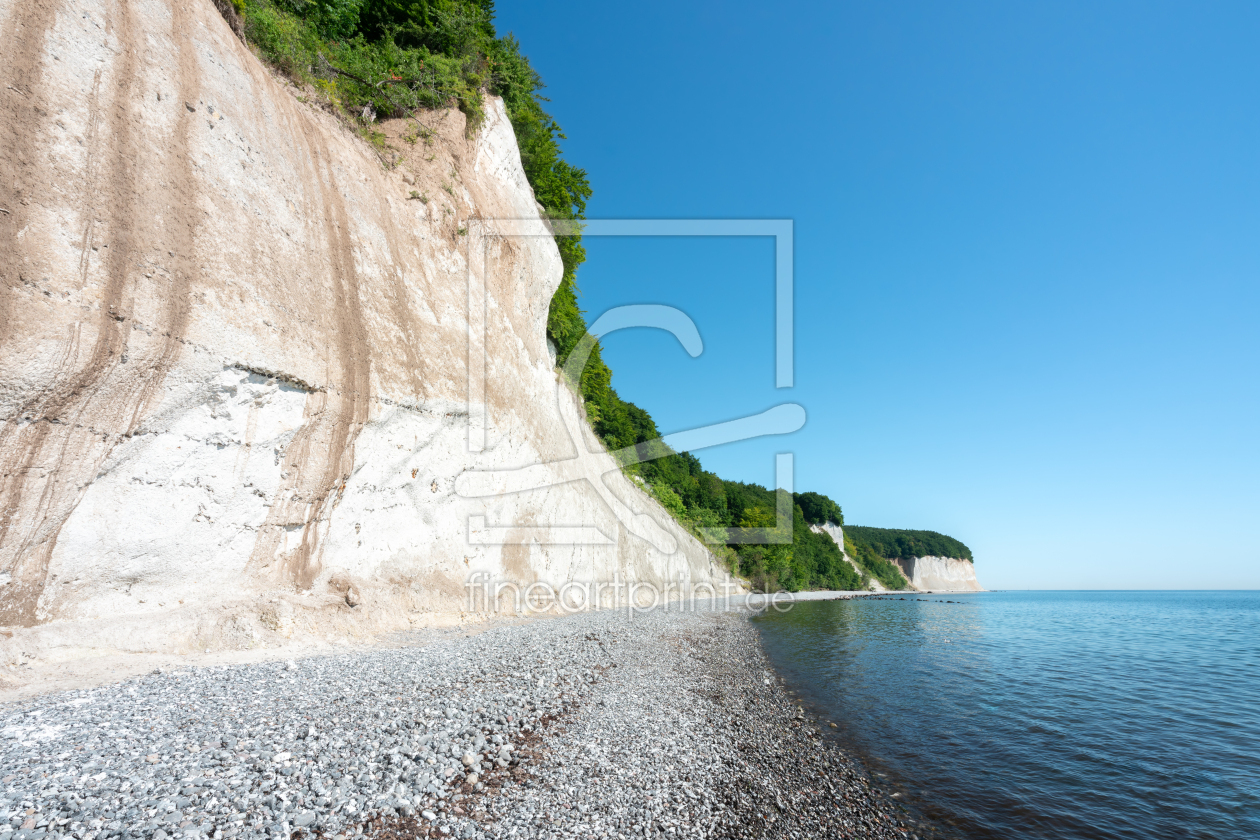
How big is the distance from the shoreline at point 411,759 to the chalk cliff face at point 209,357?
194 centimetres

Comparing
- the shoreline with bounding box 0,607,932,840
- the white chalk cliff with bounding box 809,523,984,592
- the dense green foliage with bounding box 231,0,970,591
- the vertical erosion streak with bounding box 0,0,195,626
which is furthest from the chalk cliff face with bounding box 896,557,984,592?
the vertical erosion streak with bounding box 0,0,195,626

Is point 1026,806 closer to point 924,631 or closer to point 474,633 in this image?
point 474,633

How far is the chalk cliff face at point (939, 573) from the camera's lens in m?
114

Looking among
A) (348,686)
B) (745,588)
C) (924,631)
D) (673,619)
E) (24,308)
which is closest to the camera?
(24,308)

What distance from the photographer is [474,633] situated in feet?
38.8

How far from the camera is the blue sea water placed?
7.02 metres

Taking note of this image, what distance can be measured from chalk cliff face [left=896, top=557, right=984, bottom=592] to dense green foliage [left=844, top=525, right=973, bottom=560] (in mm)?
1358

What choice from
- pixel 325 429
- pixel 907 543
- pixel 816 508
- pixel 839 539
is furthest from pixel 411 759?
pixel 907 543

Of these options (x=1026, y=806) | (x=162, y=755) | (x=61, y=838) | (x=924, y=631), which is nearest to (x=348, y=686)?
(x=162, y=755)

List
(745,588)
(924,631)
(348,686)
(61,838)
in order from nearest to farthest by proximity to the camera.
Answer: (61,838), (348,686), (924,631), (745,588)

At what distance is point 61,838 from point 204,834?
0.80 meters

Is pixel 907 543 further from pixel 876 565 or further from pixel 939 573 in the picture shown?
pixel 876 565

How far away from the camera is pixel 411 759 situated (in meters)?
5.14

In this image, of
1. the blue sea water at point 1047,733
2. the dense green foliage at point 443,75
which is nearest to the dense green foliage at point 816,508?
the dense green foliage at point 443,75
